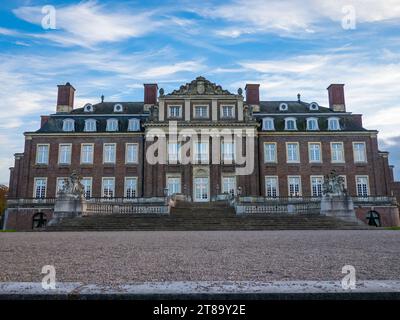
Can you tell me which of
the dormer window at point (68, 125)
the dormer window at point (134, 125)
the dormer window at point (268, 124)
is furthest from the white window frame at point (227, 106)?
the dormer window at point (68, 125)

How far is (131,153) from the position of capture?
133ft

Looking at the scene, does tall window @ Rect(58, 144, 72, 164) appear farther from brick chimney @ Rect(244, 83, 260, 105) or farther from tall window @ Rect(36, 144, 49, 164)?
brick chimney @ Rect(244, 83, 260, 105)

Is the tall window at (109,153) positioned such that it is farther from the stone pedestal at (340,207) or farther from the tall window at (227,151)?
the stone pedestal at (340,207)

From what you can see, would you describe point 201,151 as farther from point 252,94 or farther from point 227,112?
point 252,94

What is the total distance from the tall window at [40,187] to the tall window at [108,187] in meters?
5.87

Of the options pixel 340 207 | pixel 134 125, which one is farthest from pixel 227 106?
pixel 340 207

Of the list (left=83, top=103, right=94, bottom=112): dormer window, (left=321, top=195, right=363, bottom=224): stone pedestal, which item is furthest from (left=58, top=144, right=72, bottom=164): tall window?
(left=321, top=195, right=363, bottom=224): stone pedestal

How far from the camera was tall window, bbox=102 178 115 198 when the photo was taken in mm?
39812

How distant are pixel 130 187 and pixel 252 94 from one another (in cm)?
1721

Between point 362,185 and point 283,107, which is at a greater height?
point 283,107

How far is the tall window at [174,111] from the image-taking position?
1569 inches

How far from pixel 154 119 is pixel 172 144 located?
314cm
